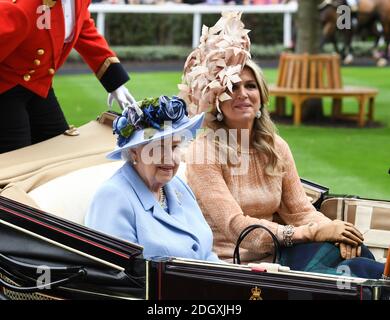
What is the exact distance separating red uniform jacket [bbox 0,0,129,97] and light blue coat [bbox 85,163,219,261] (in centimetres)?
86

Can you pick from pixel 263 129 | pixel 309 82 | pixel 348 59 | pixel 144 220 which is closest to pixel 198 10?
pixel 348 59

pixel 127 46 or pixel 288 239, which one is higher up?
pixel 288 239

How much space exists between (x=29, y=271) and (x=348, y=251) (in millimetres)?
1195

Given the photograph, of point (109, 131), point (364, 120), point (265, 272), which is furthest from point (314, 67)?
point (265, 272)

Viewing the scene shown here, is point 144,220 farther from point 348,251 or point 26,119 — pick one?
point 26,119

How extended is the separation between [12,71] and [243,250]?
124 centimetres

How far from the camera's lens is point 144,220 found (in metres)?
3.46

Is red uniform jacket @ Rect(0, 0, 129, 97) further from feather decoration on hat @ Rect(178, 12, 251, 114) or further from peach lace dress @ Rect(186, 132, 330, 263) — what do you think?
peach lace dress @ Rect(186, 132, 330, 263)

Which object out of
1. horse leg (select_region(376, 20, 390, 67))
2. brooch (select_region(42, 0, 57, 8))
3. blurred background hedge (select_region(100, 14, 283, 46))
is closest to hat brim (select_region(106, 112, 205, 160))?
brooch (select_region(42, 0, 57, 8))

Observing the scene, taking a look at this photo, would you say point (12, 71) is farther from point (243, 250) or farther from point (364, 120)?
point (364, 120)

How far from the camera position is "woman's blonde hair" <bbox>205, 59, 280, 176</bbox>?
407cm

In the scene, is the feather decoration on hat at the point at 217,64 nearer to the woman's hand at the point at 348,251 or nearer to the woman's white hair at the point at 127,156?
the woman's white hair at the point at 127,156

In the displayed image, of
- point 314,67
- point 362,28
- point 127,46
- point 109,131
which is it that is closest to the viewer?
point 109,131

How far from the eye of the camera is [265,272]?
3.07m
